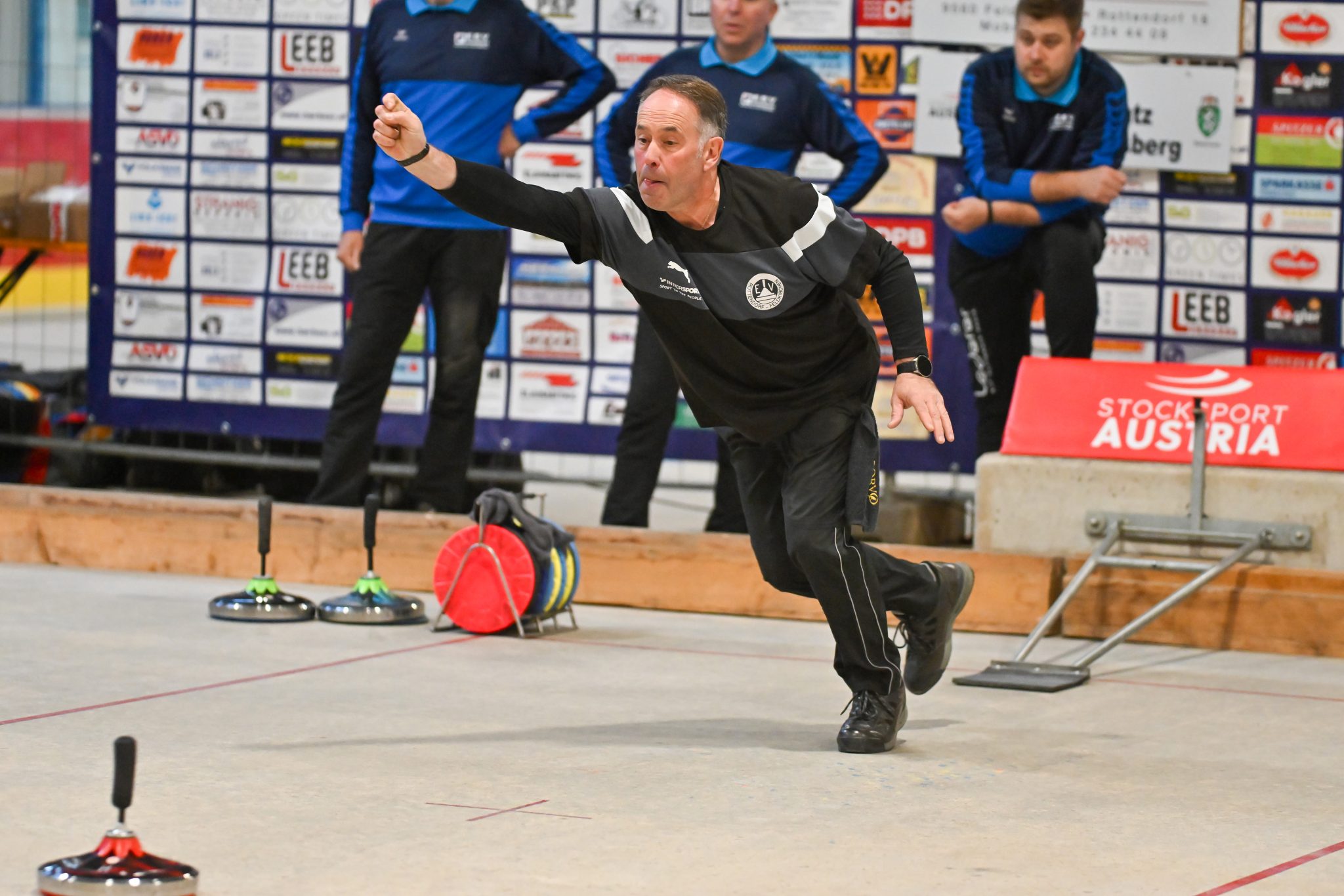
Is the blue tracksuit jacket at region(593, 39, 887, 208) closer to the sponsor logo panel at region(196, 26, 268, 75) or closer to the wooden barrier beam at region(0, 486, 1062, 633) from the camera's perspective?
the wooden barrier beam at region(0, 486, 1062, 633)

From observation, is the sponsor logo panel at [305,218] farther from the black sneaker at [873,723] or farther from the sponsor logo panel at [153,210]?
the black sneaker at [873,723]

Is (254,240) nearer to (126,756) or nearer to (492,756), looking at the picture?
(492,756)

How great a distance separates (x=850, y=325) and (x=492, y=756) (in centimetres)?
122

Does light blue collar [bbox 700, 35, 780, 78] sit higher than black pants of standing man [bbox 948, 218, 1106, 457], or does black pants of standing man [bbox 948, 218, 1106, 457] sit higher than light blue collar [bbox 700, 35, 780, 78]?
light blue collar [bbox 700, 35, 780, 78]

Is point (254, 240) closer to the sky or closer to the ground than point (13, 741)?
closer to the sky

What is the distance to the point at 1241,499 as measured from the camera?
17.9 ft

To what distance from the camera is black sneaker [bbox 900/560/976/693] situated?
419 cm

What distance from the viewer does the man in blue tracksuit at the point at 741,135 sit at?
6.25m

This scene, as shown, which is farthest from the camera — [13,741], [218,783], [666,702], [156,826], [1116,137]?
[1116,137]

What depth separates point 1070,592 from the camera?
509cm

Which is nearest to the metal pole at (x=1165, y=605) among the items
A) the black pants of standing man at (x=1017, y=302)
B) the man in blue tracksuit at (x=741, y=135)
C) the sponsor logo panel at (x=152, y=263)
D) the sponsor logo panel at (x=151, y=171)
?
the black pants of standing man at (x=1017, y=302)

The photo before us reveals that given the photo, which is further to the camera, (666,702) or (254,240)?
(254,240)

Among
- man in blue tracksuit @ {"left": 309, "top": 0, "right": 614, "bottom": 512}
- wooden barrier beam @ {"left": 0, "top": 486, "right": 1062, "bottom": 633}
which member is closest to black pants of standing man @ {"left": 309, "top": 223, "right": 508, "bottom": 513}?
man in blue tracksuit @ {"left": 309, "top": 0, "right": 614, "bottom": 512}

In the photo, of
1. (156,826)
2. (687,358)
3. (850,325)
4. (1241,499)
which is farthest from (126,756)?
(1241,499)
